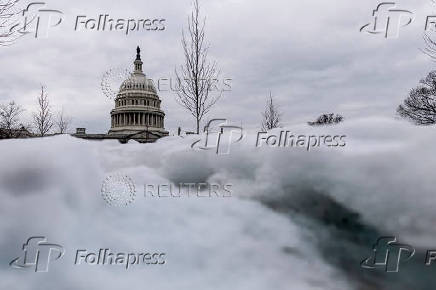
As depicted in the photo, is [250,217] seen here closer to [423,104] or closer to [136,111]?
[423,104]

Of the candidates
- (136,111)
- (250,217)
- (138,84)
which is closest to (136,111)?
(136,111)

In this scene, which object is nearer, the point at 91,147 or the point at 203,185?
the point at 203,185

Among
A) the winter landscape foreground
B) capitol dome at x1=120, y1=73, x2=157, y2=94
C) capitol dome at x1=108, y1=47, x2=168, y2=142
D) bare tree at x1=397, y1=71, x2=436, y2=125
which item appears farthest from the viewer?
capitol dome at x1=120, y1=73, x2=157, y2=94

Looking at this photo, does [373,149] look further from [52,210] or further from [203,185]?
[52,210]

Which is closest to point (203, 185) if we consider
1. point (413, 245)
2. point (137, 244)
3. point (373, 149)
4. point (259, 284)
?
point (137, 244)

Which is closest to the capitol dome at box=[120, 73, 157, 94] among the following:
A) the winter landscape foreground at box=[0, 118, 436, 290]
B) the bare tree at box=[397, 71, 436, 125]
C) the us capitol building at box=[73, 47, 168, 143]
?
the us capitol building at box=[73, 47, 168, 143]

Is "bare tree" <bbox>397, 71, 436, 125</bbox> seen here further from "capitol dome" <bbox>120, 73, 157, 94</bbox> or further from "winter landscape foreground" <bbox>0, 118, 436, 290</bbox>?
"capitol dome" <bbox>120, 73, 157, 94</bbox>

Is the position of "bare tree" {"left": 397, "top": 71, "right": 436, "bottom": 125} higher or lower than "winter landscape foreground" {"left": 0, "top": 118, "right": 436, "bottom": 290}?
higher
